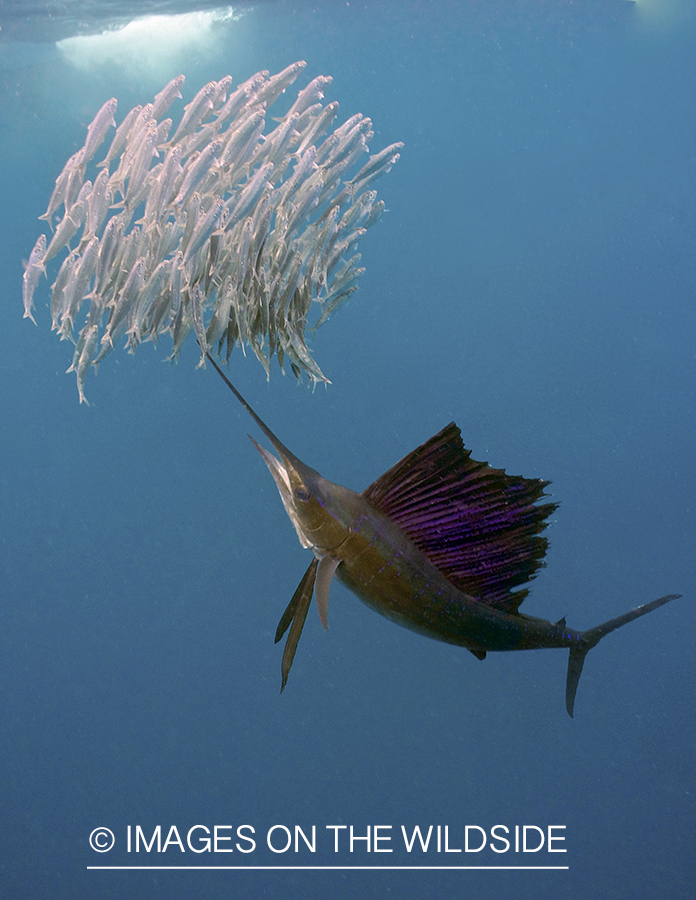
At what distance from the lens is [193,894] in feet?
19.6

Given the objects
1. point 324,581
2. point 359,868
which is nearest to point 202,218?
point 324,581

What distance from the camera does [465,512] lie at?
2.54m

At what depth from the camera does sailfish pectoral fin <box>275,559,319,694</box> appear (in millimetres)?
2301

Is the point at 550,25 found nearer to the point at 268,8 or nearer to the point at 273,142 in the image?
the point at 268,8

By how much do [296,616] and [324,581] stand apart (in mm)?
166

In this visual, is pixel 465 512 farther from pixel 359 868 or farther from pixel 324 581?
pixel 359 868

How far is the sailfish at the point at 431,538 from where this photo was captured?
2416 mm

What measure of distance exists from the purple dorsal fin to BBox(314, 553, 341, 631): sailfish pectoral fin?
0.95 ft

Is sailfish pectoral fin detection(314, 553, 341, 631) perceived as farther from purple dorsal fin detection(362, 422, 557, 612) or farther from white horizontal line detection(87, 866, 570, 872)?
white horizontal line detection(87, 866, 570, 872)

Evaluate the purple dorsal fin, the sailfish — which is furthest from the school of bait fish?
the purple dorsal fin

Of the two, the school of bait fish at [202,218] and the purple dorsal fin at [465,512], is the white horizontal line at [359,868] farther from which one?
the school of bait fish at [202,218]

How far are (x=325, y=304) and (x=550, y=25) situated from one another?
5.22m

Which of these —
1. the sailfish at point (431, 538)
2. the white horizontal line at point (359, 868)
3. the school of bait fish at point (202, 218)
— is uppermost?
the school of bait fish at point (202, 218)

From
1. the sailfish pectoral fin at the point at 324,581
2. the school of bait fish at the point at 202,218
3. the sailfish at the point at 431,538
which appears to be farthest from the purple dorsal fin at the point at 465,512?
the school of bait fish at the point at 202,218
